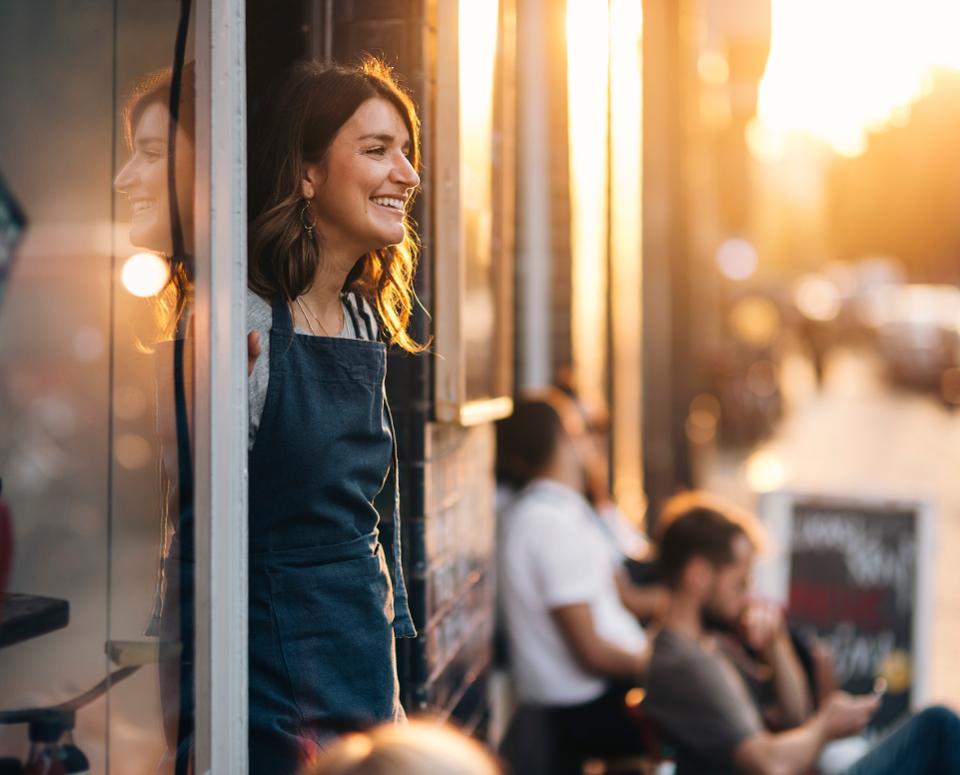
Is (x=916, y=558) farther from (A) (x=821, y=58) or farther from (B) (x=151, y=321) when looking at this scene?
(B) (x=151, y=321)

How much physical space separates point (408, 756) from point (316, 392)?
1.79ft

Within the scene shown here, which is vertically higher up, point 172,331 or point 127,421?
point 172,331

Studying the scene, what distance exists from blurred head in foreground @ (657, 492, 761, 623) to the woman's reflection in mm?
1857

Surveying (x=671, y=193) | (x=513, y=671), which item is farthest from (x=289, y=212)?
(x=671, y=193)

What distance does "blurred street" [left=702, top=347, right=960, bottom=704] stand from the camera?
668 cm

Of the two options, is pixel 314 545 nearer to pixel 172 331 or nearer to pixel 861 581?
pixel 172 331

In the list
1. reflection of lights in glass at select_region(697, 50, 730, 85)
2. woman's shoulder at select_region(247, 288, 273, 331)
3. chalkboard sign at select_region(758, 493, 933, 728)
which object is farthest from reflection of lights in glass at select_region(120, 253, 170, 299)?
reflection of lights in glass at select_region(697, 50, 730, 85)

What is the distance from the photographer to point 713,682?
9.73ft

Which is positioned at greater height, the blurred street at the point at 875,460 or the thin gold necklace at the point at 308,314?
the thin gold necklace at the point at 308,314

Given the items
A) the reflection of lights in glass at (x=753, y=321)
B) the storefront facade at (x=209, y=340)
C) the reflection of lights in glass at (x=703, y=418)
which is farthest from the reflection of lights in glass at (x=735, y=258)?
the storefront facade at (x=209, y=340)

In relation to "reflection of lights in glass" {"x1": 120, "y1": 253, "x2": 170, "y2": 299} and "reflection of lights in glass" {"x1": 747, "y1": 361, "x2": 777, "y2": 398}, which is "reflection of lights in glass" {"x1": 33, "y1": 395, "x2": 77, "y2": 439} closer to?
"reflection of lights in glass" {"x1": 120, "y1": 253, "x2": 170, "y2": 299}

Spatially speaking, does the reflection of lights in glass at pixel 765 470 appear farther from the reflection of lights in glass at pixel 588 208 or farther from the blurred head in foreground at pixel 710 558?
the blurred head in foreground at pixel 710 558

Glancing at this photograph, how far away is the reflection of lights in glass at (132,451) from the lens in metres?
1.65

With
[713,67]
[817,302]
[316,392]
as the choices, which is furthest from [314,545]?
[817,302]
